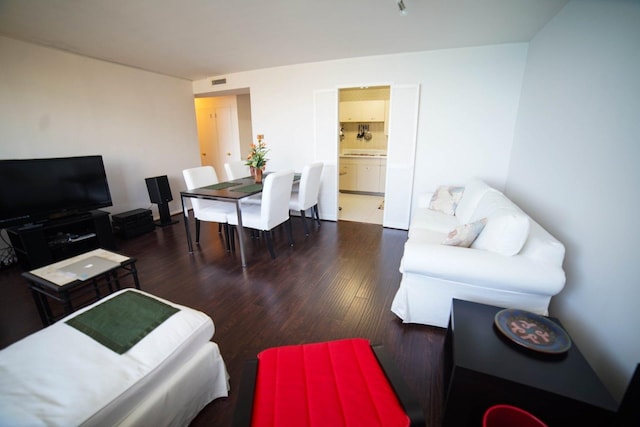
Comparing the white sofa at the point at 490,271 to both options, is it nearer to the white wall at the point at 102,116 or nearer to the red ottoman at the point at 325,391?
the red ottoman at the point at 325,391

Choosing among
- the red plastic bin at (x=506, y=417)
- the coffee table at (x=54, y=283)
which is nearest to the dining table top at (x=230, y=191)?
the coffee table at (x=54, y=283)

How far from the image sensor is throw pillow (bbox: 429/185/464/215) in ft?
10.4

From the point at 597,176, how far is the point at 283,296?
7.87 ft

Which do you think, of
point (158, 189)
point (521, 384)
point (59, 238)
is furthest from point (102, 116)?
point (521, 384)

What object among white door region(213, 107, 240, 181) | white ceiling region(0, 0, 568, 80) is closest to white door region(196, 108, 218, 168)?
white door region(213, 107, 240, 181)

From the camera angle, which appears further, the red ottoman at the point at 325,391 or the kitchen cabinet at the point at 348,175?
the kitchen cabinet at the point at 348,175

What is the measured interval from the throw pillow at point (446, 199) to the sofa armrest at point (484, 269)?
5.10 feet

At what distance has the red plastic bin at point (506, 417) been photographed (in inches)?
39.0

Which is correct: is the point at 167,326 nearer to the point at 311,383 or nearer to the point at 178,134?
the point at 311,383

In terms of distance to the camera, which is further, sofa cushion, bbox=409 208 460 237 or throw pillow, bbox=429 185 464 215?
throw pillow, bbox=429 185 464 215

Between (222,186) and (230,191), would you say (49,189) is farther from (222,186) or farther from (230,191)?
(230,191)

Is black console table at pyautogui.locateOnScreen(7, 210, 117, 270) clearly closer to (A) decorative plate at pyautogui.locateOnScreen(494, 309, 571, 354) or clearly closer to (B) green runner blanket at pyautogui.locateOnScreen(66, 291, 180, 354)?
(B) green runner blanket at pyautogui.locateOnScreen(66, 291, 180, 354)

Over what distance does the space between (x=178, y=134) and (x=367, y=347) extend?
517 cm

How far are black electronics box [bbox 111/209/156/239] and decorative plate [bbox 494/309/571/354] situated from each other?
436 centimetres
